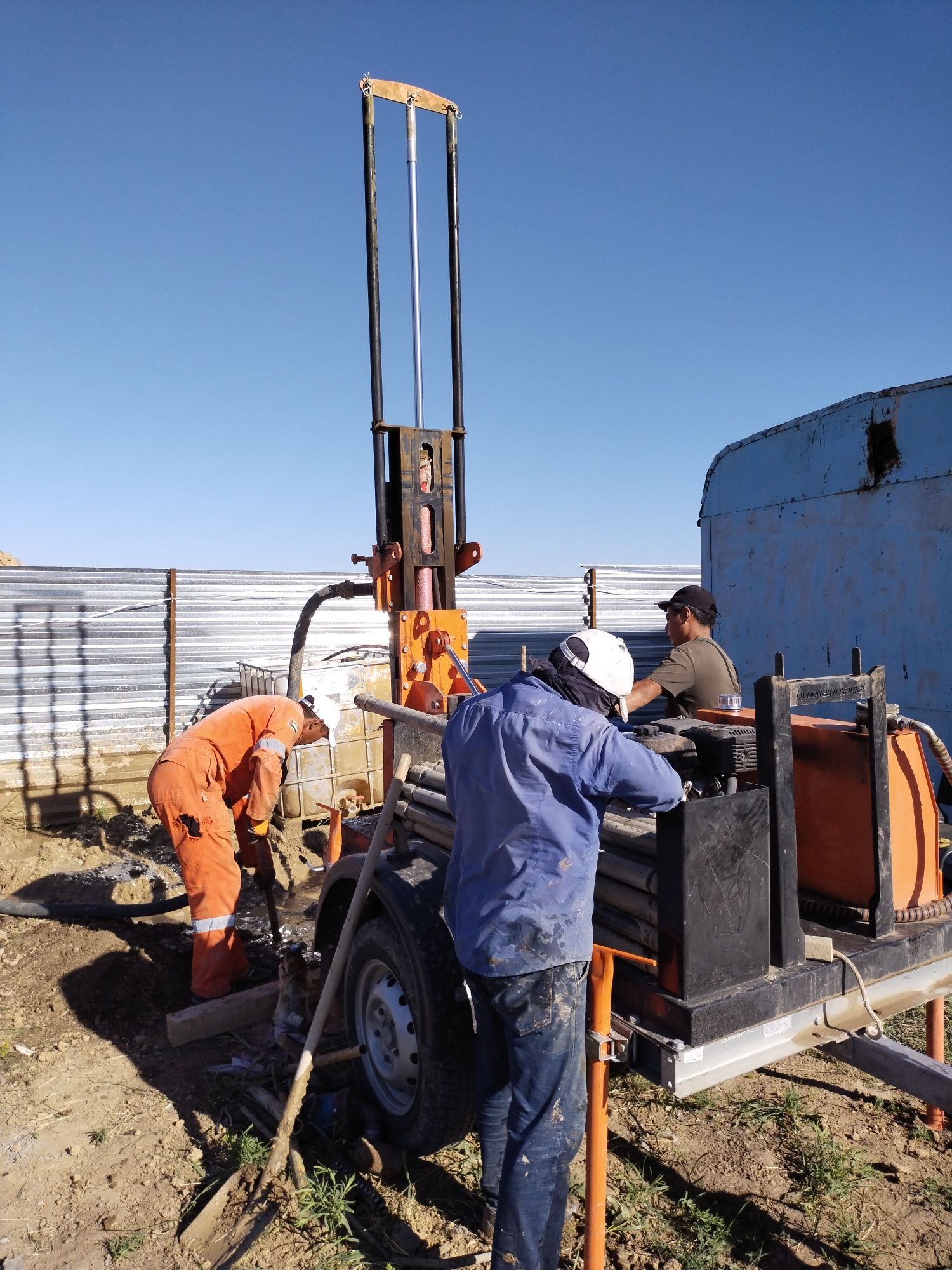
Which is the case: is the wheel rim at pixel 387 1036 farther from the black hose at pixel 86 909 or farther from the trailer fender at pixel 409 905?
the black hose at pixel 86 909

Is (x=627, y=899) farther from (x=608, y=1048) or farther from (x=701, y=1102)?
(x=701, y=1102)

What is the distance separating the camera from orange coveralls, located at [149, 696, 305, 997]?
4.52m

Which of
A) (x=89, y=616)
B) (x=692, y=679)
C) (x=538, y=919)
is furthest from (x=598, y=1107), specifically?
(x=89, y=616)

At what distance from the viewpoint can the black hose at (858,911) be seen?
2629mm

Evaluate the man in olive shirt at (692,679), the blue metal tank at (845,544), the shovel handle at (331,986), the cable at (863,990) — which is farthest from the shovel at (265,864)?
the blue metal tank at (845,544)

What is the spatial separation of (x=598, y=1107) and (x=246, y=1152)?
63.1 inches

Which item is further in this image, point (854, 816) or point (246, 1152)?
point (246, 1152)

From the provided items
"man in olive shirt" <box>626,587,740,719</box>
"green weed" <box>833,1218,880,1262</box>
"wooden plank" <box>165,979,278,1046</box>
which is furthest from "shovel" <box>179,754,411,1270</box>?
"green weed" <box>833,1218,880,1262</box>

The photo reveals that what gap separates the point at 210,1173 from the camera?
319cm

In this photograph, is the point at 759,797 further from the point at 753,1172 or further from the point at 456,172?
the point at 456,172

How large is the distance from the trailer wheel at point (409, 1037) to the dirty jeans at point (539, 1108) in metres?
0.52

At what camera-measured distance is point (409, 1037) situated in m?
3.08

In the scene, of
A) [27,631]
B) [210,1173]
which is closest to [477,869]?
[210,1173]

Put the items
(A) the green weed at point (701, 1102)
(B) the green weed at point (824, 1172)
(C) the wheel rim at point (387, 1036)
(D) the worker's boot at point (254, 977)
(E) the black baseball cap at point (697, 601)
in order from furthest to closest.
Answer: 1. (D) the worker's boot at point (254, 977)
2. (E) the black baseball cap at point (697, 601)
3. (A) the green weed at point (701, 1102)
4. (C) the wheel rim at point (387, 1036)
5. (B) the green weed at point (824, 1172)
